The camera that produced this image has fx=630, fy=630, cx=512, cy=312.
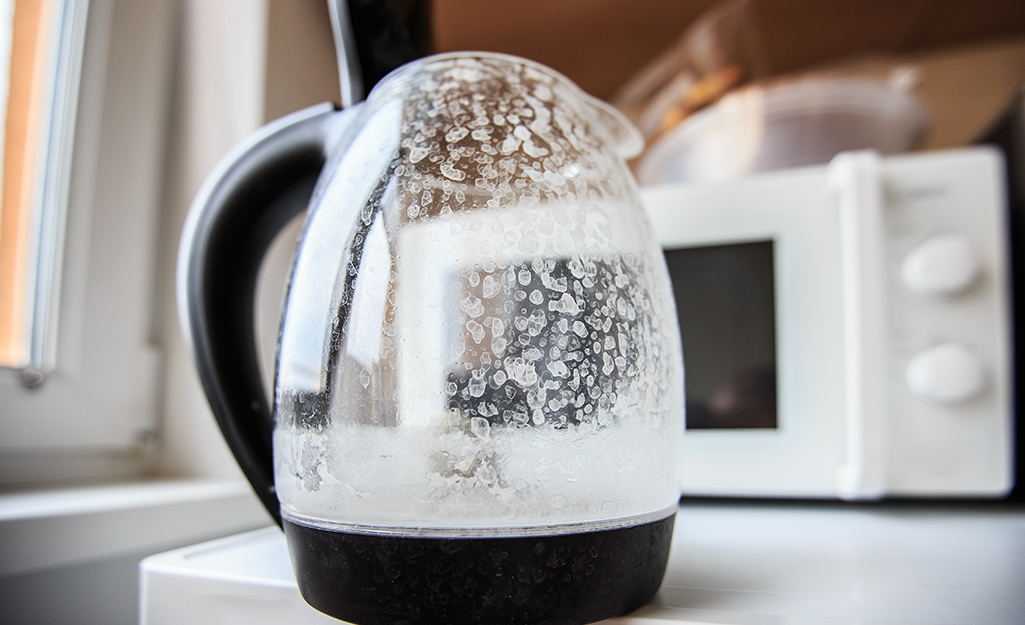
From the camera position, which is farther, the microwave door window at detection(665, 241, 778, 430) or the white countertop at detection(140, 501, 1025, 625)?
the microwave door window at detection(665, 241, 778, 430)

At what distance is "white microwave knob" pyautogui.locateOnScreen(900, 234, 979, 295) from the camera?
0.49m

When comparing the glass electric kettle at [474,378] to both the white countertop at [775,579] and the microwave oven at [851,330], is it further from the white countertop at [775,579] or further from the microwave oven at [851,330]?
the microwave oven at [851,330]

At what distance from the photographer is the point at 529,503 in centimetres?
23

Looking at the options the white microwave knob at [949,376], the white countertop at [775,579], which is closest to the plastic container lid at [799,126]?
the white microwave knob at [949,376]

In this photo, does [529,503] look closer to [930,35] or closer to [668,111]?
[668,111]

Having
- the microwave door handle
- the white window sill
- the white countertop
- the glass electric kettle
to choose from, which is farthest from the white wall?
the microwave door handle

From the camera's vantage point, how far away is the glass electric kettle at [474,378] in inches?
8.9

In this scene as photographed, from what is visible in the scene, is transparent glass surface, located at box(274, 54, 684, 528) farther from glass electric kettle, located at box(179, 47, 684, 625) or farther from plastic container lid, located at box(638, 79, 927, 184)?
plastic container lid, located at box(638, 79, 927, 184)

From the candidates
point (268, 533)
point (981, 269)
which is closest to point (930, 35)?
point (981, 269)

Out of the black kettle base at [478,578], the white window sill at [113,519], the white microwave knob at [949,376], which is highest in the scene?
the white microwave knob at [949,376]

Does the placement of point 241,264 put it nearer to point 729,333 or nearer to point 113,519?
point 113,519

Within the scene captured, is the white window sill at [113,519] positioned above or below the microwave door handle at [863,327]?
below

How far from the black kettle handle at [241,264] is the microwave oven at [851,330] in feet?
0.98

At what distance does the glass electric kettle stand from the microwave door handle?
285 mm
